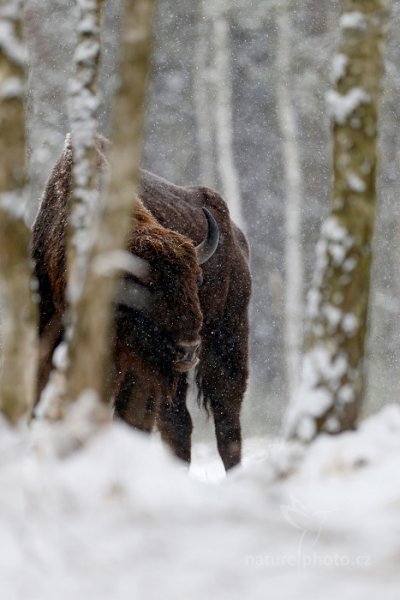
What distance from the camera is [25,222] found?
3820mm

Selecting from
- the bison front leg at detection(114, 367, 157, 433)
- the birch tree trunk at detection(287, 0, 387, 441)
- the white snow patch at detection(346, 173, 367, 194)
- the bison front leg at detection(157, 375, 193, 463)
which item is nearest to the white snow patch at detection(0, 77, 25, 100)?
the birch tree trunk at detection(287, 0, 387, 441)

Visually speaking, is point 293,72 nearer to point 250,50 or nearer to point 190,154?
point 250,50

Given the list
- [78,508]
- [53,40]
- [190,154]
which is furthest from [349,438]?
[190,154]

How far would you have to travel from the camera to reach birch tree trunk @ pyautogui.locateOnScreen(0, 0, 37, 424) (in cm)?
366

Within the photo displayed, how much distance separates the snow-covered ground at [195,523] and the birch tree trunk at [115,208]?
Result: 31 centimetres

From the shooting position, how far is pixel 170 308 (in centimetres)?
551

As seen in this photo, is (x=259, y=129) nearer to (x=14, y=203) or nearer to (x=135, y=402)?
(x=135, y=402)

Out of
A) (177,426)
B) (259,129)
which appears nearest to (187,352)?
(177,426)

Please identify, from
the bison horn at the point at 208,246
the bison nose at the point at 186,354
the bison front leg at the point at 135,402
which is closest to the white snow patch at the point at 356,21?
the bison nose at the point at 186,354

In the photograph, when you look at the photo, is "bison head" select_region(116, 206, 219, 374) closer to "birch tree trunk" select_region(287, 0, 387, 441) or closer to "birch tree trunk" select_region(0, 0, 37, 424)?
"birch tree trunk" select_region(0, 0, 37, 424)

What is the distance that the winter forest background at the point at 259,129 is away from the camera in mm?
16516

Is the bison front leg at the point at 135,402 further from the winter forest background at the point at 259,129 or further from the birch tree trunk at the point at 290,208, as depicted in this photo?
the winter forest background at the point at 259,129

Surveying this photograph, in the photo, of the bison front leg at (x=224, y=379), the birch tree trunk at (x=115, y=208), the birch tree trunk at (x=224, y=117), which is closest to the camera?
the birch tree trunk at (x=115, y=208)

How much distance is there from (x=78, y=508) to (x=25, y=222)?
136cm
